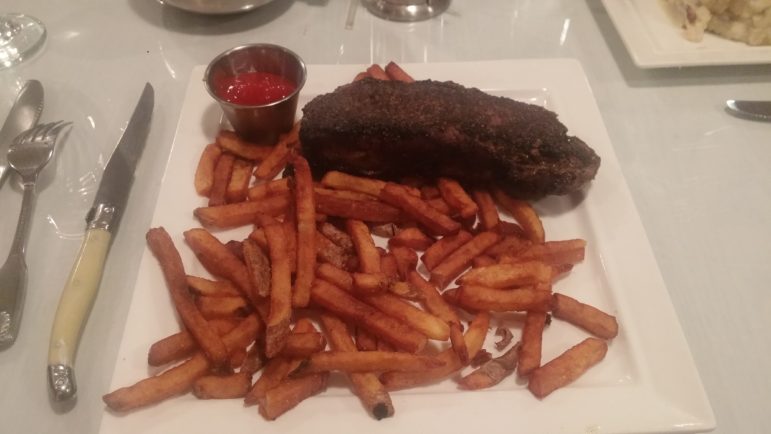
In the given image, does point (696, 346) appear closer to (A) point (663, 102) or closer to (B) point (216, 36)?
(A) point (663, 102)

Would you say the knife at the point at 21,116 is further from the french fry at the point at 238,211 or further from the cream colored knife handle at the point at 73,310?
the french fry at the point at 238,211

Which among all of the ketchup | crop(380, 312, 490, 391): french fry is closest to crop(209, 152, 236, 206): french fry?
the ketchup

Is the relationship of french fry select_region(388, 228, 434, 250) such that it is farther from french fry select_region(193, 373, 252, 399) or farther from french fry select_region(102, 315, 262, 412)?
french fry select_region(193, 373, 252, 399)

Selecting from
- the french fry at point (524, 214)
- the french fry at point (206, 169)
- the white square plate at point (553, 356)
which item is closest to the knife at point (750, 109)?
the white square plate at point (553, 356)

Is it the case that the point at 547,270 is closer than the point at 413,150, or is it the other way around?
the point at 547,270

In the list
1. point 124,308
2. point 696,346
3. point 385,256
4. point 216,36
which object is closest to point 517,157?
point 385,256
